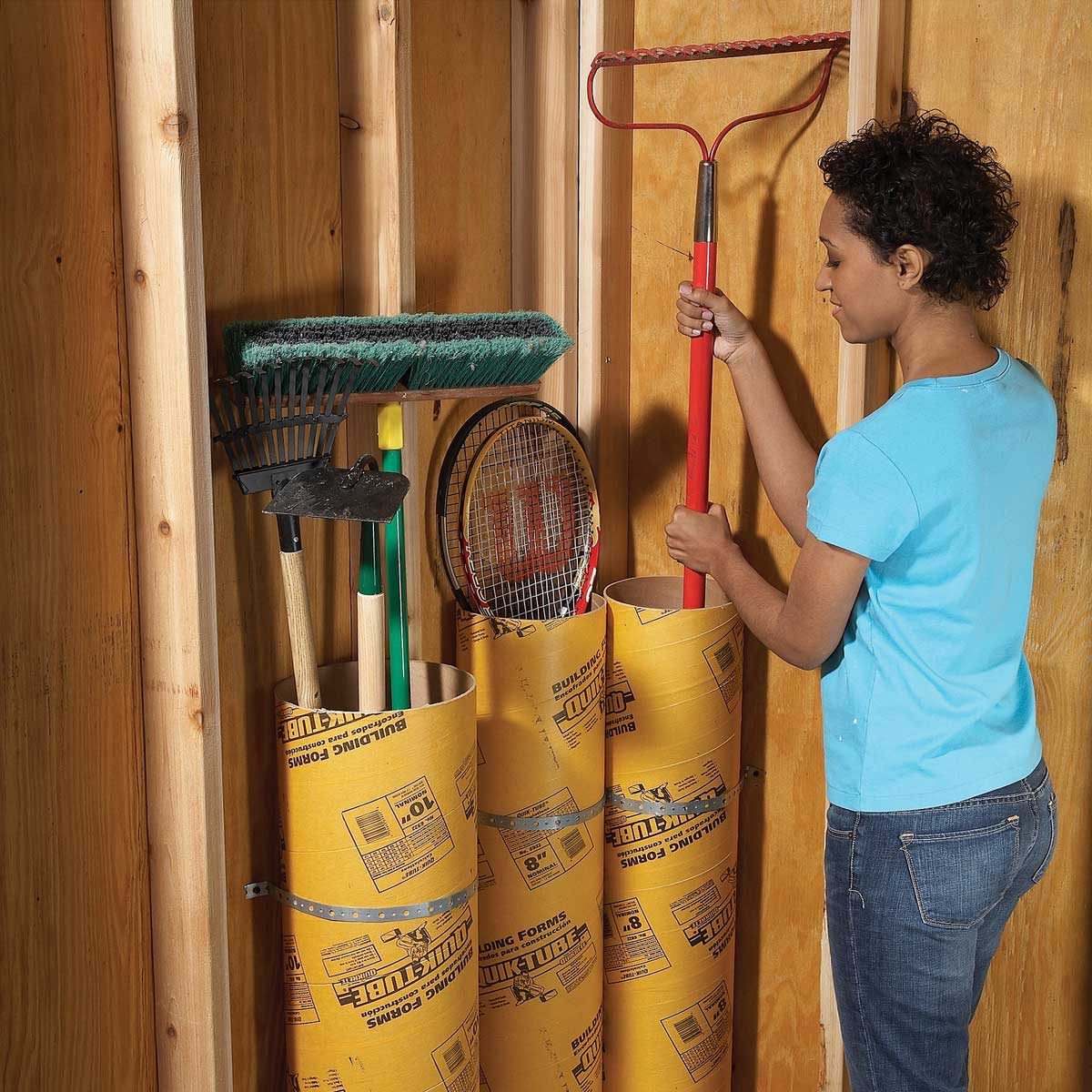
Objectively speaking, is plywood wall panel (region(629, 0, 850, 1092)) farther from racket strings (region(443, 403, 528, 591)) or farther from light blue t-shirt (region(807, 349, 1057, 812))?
light blue t-shirt (region(807, 349, 1057, 812))

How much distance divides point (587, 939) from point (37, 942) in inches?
29.5

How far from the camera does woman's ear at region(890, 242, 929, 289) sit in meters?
1.27

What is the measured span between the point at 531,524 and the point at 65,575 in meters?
0.66

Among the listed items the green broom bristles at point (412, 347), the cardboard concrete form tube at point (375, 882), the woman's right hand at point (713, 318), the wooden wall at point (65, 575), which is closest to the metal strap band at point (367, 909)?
the cardboard concrete form tube at point (375, 882)

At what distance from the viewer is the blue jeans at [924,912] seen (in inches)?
50.0

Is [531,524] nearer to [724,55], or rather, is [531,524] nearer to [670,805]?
[670,805]

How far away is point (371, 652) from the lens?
129 cm

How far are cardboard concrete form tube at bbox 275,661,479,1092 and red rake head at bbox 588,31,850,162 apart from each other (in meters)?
0.82

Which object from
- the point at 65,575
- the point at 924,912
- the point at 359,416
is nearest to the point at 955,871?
the point at 924,912

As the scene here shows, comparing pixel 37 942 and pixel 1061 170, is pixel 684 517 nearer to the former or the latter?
pixel 1061 170

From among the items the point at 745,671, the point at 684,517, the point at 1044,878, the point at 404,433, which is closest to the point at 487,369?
the point at 404,433

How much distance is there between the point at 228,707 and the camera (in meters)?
1.36

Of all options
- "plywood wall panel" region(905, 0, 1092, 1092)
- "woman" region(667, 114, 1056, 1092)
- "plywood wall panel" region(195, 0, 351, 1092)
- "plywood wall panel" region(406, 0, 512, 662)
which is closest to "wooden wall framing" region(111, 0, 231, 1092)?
"plywood wall panel" region(195, 0, 351, 1092)

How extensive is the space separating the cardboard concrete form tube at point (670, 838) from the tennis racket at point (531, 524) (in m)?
0.09
